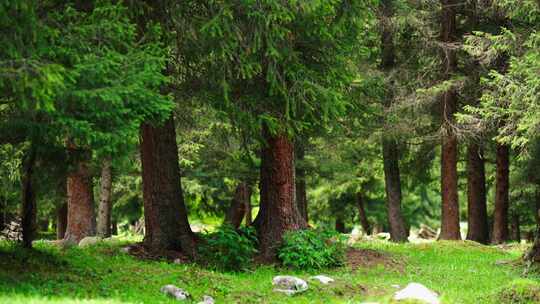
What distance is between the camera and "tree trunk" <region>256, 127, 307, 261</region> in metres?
14.3

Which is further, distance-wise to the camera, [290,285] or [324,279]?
[324,279]

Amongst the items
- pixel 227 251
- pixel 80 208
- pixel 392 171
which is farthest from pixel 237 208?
pixel 227 251

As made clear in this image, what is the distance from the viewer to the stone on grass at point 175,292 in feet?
32.0

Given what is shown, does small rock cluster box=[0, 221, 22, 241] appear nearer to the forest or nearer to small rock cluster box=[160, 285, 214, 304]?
the forest

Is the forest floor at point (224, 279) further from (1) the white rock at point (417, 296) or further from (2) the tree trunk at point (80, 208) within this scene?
(2) the tree trunk at point (80, 208)

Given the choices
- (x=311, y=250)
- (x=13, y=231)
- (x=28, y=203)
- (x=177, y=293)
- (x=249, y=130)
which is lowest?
(x=177, y=293)

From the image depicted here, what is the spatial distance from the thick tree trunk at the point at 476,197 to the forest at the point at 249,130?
0.05m

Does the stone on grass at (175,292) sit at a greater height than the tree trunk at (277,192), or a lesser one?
lesser

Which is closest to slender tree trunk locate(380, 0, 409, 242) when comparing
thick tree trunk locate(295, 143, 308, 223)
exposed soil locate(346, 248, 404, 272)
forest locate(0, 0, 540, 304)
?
forest locate(0, 0, 540, 304)

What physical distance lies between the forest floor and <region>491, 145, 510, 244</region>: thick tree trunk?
6.34m

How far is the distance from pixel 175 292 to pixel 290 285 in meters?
1.97

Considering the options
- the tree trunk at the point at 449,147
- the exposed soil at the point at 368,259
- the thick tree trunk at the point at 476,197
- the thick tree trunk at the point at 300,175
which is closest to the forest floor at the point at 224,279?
the exposed soil at the point at 368,259

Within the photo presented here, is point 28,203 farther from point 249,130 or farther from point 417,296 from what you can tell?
point 417,296

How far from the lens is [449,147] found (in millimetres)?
19109
